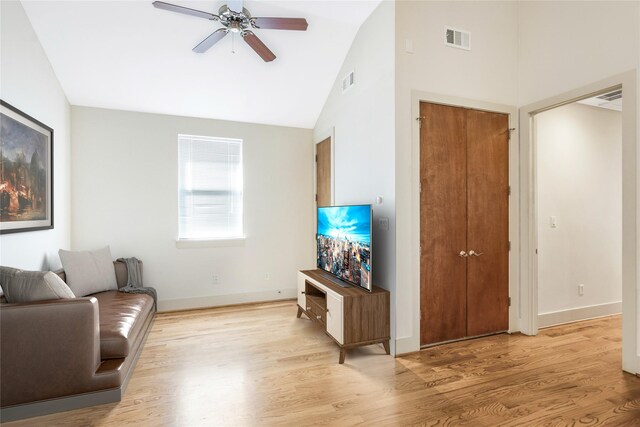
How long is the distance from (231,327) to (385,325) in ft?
5.77

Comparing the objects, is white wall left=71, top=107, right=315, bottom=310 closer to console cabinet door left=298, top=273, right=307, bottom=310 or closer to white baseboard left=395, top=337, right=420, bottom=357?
console cabinet door left=298, top=273, right=307, bottom=310

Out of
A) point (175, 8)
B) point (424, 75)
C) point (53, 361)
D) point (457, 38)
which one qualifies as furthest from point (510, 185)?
point (53, 361)

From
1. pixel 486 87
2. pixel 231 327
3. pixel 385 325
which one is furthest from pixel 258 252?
pixel 486 87

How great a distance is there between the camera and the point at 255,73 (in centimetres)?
372

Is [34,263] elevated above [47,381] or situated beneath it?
elevated above

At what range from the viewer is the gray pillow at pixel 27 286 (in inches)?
80.1

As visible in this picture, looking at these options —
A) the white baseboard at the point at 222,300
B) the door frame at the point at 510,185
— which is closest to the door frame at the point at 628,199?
the door frame at the point at 510,185

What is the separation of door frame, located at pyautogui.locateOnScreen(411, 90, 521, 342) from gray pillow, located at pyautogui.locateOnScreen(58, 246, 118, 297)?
3242 millimetres

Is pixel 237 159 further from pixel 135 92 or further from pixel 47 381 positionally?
pixel 47 381

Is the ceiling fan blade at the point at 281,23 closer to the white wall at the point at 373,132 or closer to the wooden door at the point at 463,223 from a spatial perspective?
the white wall at the point at 373,132

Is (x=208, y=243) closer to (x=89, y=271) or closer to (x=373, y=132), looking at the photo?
(x=89, y=271)

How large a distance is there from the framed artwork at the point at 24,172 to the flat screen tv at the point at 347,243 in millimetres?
2763

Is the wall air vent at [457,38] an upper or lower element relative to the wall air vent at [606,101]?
upper

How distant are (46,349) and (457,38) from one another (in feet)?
13.6
